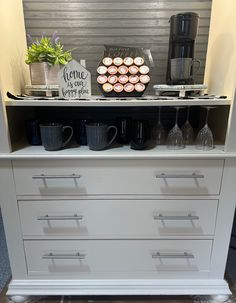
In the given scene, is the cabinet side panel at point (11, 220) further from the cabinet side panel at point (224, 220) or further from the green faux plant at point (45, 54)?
the cabinet side panel at point (224, 220)

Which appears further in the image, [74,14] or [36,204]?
[74,14]

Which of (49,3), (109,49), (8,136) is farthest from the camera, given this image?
(49,3)

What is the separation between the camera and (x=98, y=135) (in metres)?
0.98

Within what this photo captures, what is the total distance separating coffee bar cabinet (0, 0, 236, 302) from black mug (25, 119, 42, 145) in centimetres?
4

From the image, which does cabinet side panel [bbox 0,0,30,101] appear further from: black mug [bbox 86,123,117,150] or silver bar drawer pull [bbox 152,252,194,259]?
silver bar drawer pull [bbox 152,252,194,259]

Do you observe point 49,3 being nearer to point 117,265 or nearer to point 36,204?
point 36,204

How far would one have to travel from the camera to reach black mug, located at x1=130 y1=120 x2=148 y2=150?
1.01 metres

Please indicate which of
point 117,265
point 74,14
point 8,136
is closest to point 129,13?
point 74,14

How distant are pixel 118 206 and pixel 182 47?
0.81 m

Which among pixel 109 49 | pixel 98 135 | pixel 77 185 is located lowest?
pixel 77 185

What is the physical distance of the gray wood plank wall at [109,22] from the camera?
1.21m

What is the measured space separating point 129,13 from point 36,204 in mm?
1091

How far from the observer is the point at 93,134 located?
0.98 metres

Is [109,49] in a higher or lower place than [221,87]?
higher
